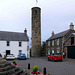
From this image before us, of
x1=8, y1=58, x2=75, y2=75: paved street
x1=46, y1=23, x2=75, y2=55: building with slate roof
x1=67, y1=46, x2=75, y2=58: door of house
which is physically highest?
x1=46, y1=23, x2=75, y2=55: building with slate roof

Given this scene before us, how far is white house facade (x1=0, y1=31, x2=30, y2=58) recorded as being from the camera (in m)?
33.9

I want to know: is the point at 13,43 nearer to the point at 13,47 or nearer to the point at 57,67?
the point at 13,47

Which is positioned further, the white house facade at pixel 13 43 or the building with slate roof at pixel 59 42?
the white house facade at pixel 13 43

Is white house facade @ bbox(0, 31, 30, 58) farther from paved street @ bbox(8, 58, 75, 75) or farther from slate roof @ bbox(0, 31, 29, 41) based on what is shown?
paved street @ bbox(8, 58, 75, 75)

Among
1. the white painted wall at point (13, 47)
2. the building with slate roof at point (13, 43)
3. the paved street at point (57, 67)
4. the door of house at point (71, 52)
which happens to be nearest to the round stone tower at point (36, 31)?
the building with slate roof at point (13, 43)

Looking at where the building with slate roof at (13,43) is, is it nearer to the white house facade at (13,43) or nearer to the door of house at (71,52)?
the white house facade at (13,43)

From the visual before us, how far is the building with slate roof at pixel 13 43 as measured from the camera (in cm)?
3388

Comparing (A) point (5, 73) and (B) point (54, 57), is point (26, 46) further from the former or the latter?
(A) point (5, 73)

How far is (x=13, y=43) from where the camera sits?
116 ft

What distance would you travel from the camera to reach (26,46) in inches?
1448

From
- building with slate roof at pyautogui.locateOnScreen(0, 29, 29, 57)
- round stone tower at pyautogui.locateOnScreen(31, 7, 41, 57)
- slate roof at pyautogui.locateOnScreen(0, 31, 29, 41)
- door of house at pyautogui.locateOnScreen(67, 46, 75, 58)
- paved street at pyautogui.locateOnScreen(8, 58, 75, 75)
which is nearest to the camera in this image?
paved street at pyautogui.locateOnScreen(8, 58, 75, 75)

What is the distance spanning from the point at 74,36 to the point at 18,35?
56.5 feet

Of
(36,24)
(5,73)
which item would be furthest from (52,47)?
(5,73)

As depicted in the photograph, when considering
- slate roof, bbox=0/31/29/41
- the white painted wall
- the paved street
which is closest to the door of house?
the paved street
